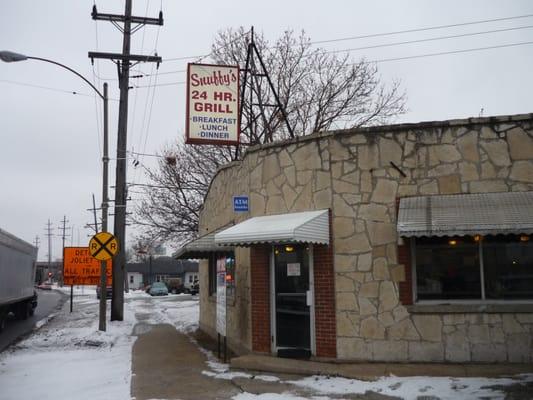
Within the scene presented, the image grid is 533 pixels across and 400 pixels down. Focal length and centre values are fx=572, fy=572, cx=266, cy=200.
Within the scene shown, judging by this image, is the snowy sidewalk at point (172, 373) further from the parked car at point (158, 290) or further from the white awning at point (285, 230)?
the parked car at point (158, 290)

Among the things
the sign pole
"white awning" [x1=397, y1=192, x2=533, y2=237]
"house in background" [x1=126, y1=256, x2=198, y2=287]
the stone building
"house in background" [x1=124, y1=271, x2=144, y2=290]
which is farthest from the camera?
"house in background" [x1=124, y1=271, x2=144, y2=290]

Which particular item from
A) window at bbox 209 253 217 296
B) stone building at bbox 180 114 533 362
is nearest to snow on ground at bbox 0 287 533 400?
stone building at bbox 180 114 533 362

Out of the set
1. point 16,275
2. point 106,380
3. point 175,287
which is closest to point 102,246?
point 16,275

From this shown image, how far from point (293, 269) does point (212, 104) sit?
513 cm

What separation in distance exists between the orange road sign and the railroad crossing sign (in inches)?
399

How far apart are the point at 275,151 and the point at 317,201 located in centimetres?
144

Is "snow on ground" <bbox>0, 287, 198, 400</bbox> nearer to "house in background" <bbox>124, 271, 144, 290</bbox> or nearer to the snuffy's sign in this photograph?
the snuffy's sign

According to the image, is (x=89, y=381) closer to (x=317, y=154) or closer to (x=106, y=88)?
(x=317, y=154)

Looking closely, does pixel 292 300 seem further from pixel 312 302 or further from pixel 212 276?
pixel 212 276

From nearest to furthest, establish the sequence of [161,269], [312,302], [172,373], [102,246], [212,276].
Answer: [312,302] → [172,373] → [102,246] → [212,276] → [161,269]

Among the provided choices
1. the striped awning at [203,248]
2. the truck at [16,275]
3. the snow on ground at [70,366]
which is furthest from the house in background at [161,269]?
the striped awning at [203,248]

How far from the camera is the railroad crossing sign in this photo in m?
16.2

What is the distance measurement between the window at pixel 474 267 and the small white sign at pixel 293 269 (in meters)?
2.11

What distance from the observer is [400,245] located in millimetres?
9594
